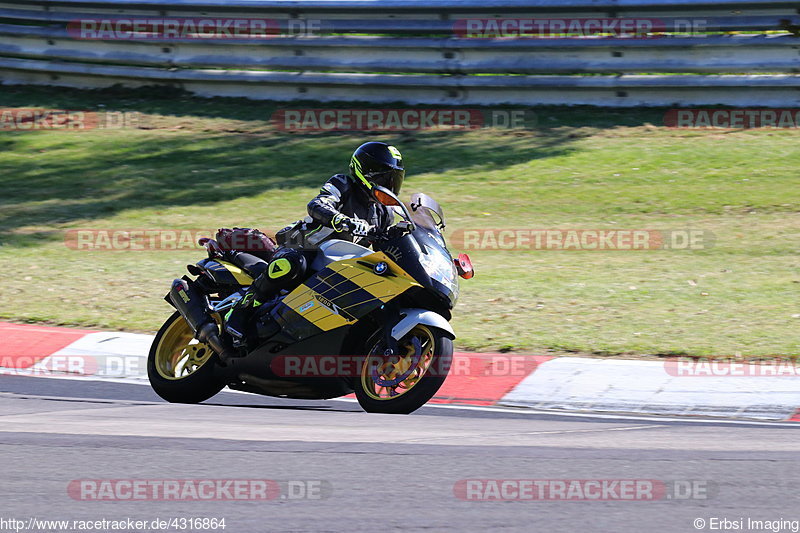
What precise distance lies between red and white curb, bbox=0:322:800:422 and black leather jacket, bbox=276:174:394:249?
134cm

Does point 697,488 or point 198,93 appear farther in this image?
point 198,93

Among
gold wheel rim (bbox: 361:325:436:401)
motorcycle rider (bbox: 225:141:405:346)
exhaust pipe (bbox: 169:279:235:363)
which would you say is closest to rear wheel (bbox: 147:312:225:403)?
exhaust pipe (bbox: 169:279:235:363)

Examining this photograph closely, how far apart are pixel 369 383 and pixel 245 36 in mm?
10159

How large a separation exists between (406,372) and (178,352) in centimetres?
178

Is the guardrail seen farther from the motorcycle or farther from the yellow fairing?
the yellow fairing

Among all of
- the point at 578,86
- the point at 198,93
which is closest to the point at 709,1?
the point at 578,86

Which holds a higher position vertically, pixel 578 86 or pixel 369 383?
pixel 578 86

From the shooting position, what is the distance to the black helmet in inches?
250

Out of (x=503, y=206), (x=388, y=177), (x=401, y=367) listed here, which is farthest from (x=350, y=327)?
(x=503, y=206)

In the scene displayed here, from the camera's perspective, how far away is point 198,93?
1605 cm

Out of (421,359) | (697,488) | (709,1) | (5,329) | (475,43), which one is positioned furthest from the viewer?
(475,43)

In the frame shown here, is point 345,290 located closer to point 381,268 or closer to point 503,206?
point 381,268

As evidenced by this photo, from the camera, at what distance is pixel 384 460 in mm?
5117

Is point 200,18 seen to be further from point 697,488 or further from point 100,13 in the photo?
point 697,488
